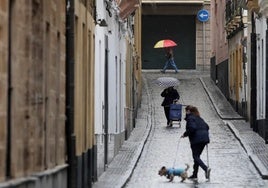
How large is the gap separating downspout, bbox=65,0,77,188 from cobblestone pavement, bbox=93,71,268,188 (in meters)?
3.68

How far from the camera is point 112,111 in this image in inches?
1097

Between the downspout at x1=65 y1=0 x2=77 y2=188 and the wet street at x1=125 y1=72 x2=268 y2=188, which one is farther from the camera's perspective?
the wet street at x1=125 y1=72 x2=268 y2=188

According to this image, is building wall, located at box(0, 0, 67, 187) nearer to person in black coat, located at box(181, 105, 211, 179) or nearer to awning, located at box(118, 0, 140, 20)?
person in black coat, located at box(181, 105, 211, 179)

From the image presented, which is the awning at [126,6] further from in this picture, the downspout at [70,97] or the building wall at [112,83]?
the downspout at [70,97]

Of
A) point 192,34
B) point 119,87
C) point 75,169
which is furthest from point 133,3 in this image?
point 192,34

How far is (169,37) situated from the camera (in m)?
63.3

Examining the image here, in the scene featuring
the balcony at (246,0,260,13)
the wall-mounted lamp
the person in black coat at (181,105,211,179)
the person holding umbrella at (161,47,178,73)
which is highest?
the balcony at (246,0,260,13)

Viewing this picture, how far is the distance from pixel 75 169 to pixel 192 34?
47.2 meters

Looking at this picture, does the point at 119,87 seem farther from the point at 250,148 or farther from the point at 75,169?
the point at 75,169

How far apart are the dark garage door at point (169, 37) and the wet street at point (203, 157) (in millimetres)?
16913

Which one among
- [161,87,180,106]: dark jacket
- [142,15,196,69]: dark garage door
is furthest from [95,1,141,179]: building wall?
[142,15,196,69]: dark garage door

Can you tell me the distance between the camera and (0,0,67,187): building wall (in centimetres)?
1109

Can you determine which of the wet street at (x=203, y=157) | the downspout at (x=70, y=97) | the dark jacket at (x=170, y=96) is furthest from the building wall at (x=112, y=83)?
the downspout at (x=70, y=97)

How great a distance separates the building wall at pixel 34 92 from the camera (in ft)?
36.4
